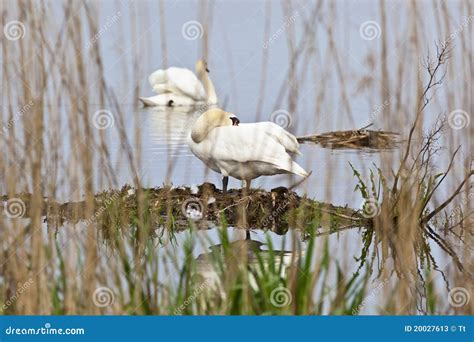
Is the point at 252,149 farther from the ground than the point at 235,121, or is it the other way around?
the point at 235,121

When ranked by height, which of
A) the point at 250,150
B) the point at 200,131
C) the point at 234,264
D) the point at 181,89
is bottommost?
the point at 234,264

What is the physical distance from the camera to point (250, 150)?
6.18 metres

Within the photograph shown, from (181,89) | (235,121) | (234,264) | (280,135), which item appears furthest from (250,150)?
(181,89)

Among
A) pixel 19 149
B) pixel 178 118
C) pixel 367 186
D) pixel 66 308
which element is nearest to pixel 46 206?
pixel 19 149

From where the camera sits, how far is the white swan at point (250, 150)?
607cm

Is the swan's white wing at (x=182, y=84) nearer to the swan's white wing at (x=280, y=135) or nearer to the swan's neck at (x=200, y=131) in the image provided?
the swan's neck at (x=200, y=131)

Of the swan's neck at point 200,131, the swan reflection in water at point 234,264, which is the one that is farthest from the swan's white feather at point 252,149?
the swan reflection in water at point 234,264

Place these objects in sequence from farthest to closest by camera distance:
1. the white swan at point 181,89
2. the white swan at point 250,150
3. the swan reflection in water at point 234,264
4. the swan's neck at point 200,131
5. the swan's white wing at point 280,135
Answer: the white swan at point 181,89 → the swan's neck at point 200,131 → the swan's white wing at point 280,135 → the white swan at point 250,150 → the swan reflection in water at point 234,264

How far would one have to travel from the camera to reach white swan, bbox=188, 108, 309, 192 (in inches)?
239

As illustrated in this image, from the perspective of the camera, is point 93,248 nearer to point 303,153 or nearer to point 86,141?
point 86,141

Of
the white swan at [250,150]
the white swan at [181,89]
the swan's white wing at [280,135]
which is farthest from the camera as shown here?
the white swan at [181,89]

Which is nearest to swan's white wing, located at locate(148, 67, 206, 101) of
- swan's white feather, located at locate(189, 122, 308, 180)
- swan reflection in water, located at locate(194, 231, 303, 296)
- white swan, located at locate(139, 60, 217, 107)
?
white swan, located at locate(139, 60, 217, 107)

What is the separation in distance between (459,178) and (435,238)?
35cm

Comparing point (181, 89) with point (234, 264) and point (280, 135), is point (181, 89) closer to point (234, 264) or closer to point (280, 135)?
point (280, 135)
